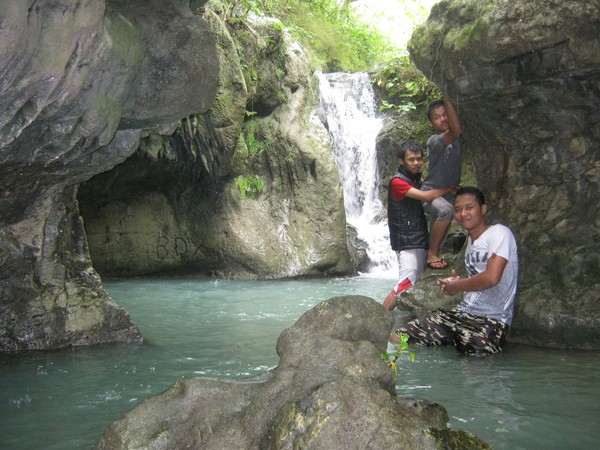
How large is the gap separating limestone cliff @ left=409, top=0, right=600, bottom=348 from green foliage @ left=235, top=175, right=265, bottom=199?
21.8ft

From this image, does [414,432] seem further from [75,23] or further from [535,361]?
[535,361]

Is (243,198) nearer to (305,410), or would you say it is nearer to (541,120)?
(541,120)

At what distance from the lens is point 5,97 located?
3139 millimetres

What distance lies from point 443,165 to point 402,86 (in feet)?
24.9

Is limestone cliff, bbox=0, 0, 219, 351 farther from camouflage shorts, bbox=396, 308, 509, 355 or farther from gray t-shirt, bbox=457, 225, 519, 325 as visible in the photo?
camouflage shorts, bbox=396, 308, 509, 355

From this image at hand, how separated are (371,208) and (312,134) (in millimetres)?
2221

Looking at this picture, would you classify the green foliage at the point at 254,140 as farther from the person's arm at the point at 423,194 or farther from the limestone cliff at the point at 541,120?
the person's arm at the point at 423,194

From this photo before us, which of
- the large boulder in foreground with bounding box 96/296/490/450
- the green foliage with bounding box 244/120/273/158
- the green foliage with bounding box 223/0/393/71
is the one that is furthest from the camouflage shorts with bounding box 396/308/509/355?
the green foliage with bounding box 223/0/393/71

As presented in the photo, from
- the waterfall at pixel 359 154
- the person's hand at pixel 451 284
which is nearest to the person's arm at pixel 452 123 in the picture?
the person's hand at pixel 451 284

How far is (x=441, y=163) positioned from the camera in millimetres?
6965

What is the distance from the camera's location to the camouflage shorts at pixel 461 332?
17.9ft

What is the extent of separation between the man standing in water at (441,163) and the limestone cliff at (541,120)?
0.22m

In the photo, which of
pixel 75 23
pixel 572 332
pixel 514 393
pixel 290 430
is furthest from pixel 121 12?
pixel 572 332

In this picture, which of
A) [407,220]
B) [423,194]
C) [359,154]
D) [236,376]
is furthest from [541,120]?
[359,154]
